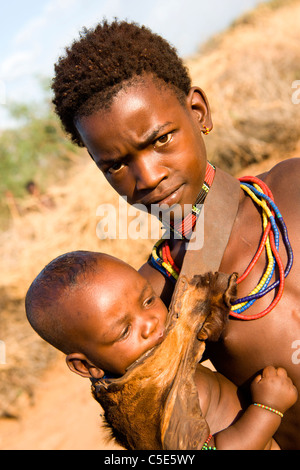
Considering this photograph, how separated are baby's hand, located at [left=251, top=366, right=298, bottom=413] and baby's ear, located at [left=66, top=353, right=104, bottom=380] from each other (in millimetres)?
545

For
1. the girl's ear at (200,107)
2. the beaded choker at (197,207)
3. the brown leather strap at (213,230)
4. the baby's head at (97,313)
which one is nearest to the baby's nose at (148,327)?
the baby's head at (97,313)

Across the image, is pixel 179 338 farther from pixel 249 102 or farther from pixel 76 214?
pixel 249 102

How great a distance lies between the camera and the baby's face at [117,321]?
1.68 m

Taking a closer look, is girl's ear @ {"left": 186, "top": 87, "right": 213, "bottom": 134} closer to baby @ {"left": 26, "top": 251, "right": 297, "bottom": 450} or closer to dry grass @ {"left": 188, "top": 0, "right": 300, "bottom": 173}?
baby @ {"left": 26, "top": 251, "right": 297, "bottom": 450}

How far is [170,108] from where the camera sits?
5.57 feet

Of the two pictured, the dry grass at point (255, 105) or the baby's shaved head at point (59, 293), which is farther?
the dry grass at point (255, 105)

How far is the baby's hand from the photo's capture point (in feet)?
5.14

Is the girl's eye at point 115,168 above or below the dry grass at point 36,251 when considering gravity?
above

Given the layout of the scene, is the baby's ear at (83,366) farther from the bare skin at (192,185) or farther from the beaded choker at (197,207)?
the beaded choker at (197,207)

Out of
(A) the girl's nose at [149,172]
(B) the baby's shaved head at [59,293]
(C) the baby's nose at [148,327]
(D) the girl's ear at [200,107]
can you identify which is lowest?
(C) the baby's nose at [148,327]

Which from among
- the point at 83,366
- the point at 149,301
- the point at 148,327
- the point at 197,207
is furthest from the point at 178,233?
the point at 83,366

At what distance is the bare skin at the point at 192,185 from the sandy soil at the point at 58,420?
377 centimetres

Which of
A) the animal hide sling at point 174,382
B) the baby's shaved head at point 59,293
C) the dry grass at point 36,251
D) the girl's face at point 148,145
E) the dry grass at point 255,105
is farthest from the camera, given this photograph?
the dry grass at point 255,105
